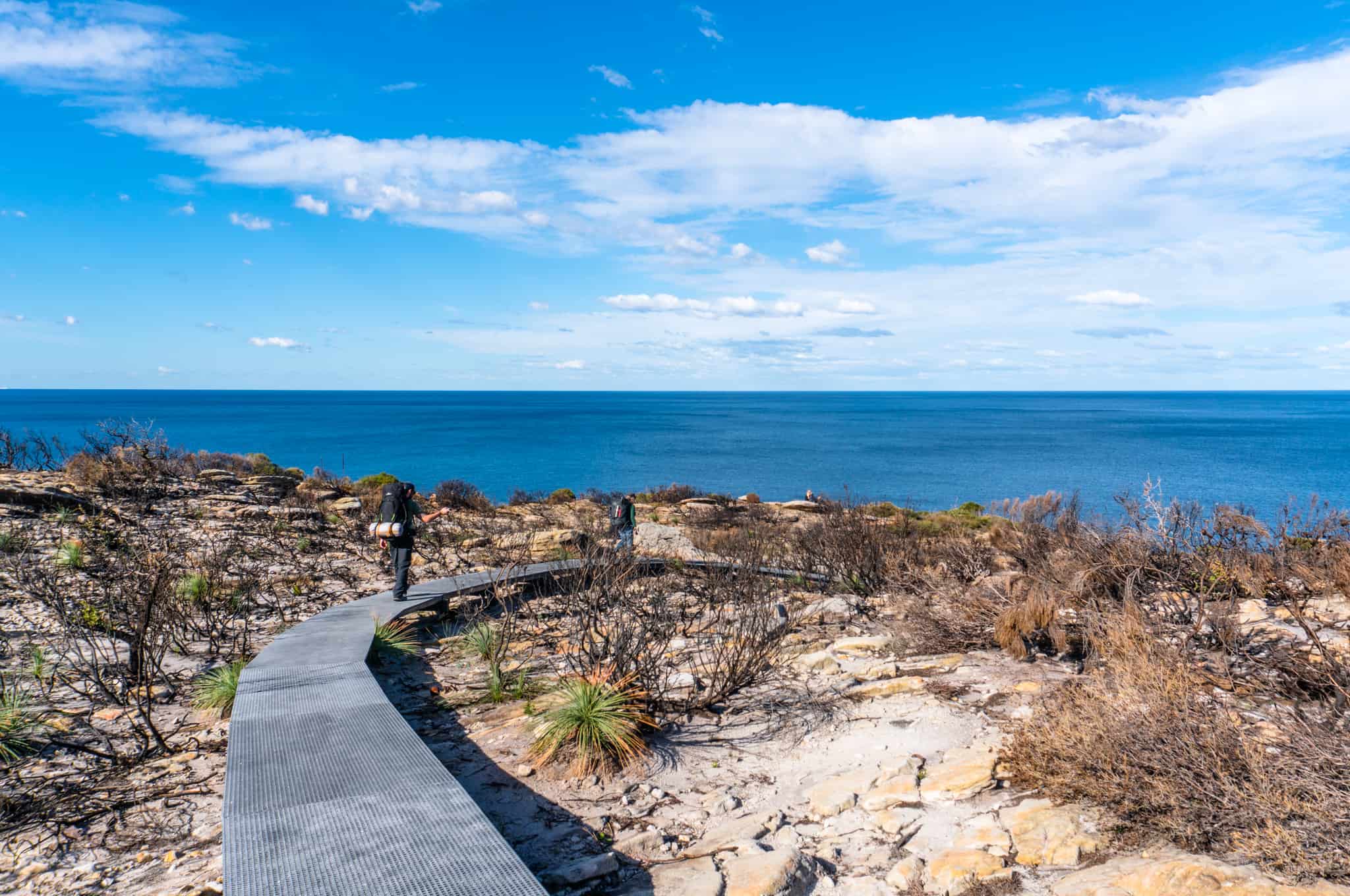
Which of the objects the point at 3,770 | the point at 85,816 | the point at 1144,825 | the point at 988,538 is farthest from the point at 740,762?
the point at 988,538

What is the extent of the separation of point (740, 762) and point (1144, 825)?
2.66 meters

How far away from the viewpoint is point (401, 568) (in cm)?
1002

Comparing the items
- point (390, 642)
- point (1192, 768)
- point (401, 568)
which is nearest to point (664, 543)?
point (401, 568)

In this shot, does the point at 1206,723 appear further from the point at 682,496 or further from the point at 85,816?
the point at 682,496

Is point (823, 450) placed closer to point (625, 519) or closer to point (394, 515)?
point (625, 519)

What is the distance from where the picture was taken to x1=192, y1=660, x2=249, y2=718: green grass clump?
6496 mm

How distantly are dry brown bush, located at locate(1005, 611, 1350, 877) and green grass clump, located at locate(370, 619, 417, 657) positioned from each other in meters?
6.31

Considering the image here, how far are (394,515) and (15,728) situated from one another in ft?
15.3

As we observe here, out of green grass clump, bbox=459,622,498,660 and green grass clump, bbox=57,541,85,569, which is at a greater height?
green grass clump, bbox=57,541,85,569

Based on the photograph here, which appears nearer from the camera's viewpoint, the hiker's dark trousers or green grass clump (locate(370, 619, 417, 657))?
green grass clump (locate(370, 619, 417, 657))

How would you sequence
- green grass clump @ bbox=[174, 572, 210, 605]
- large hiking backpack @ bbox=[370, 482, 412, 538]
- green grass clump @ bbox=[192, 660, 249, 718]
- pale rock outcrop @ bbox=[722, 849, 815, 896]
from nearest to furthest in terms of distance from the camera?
pale rock outcrop @ bbox=[722, 849, 815, 896] → green grass clump @ bbox=[192, 660, 249, 718] → green grass clump @ bbox=[174, 572, 210, 605] → large hiking backpack @ bbox=[370, 482, 412, 538]

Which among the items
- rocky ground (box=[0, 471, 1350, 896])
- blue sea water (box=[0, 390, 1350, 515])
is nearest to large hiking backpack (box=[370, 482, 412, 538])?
rocky ground (box=[0, 471, 1350, 896])

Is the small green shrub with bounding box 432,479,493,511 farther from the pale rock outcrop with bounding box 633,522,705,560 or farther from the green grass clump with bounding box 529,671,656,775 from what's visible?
the green grass clump with bounding box 529,671,656,775

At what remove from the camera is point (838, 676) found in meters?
7.47
